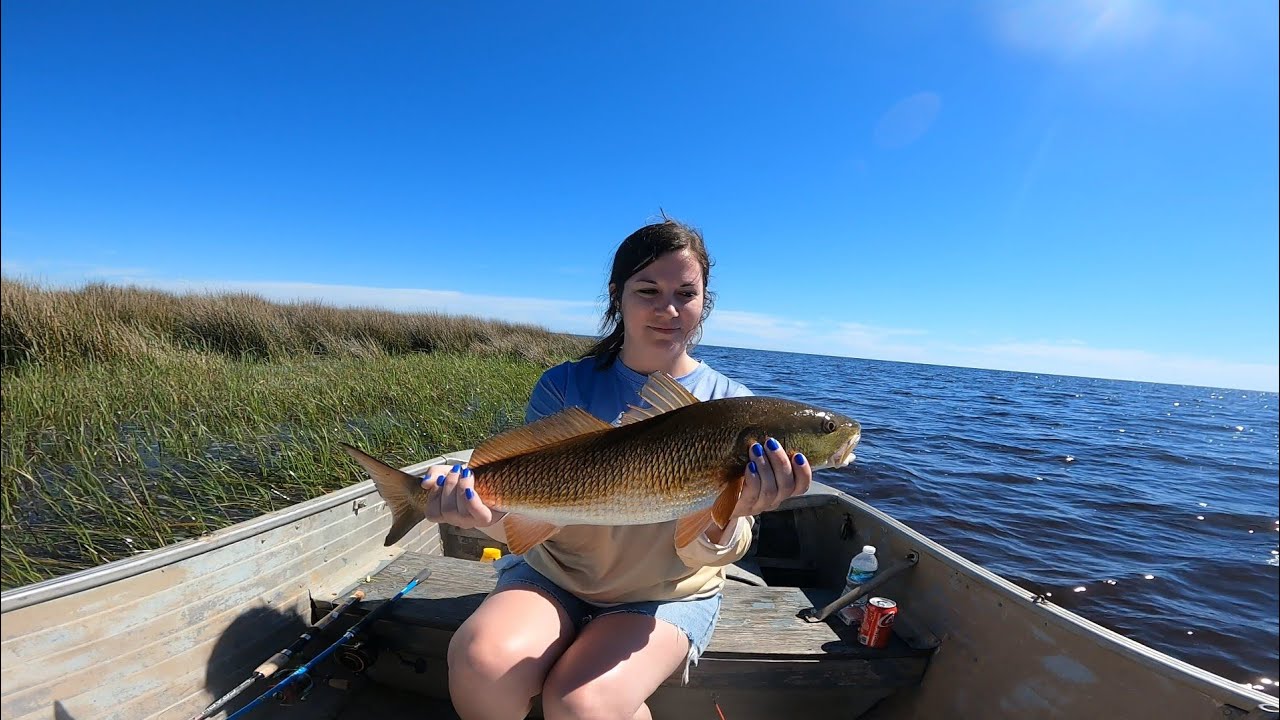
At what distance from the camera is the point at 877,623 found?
3.35 meters

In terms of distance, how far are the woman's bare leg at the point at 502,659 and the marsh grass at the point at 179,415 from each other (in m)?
3.82

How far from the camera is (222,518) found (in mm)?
5371

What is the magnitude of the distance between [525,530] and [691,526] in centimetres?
76

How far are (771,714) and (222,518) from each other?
5266 mm

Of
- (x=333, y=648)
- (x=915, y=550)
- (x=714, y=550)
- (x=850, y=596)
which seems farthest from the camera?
(x=915, y=550)

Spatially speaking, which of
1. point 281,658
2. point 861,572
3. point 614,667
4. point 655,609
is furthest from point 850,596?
point 281,658

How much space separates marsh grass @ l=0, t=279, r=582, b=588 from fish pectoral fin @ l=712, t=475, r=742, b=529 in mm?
5002

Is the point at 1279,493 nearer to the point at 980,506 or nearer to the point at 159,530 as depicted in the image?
the point at 980,506

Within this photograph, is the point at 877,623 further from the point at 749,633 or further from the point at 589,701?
the point at 589,701

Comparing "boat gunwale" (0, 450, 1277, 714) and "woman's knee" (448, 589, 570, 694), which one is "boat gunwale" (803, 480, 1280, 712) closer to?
"boat gunwale" (0, 450, 1277, 714)

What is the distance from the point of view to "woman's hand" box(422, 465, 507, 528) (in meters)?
2.44

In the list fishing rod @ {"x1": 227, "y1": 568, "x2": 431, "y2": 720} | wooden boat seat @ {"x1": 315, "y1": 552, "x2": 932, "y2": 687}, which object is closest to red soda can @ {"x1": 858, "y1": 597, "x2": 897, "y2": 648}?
wooden boat seat @ {"x1": 315, "y1": 552, "x2": 932, "y2": 687}

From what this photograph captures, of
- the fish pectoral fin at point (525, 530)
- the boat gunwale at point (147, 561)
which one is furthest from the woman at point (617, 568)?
the boat gunwale at point (147, 561)

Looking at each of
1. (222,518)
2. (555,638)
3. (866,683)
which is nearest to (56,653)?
(555,638)
